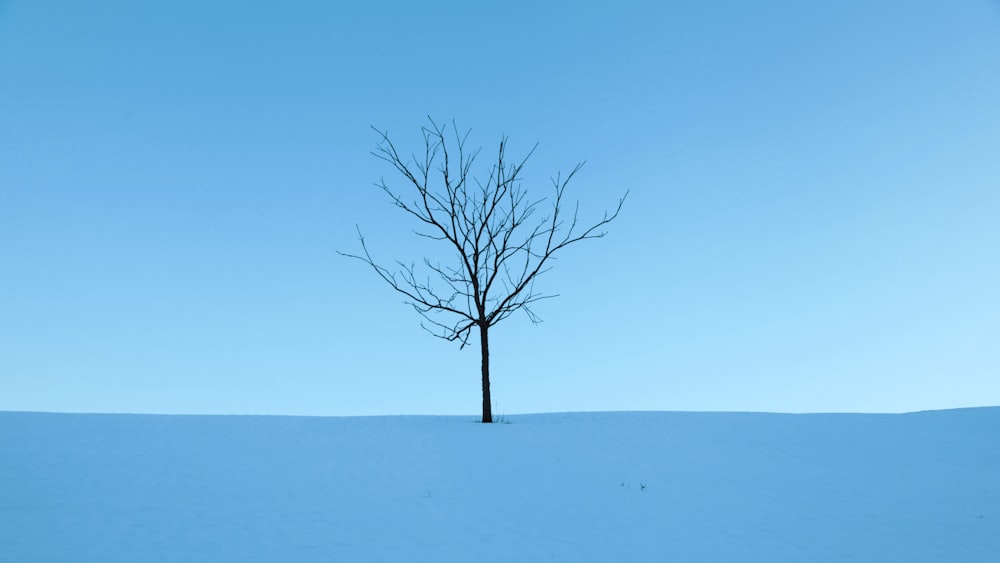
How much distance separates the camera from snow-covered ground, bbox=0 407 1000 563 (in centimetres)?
620

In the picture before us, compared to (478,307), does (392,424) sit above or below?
below

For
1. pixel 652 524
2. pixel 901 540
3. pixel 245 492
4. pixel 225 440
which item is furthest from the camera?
pixel 225 440

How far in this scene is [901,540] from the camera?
21.6ft

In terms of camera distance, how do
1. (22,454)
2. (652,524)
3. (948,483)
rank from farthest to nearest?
(22,454) < (948,483) < (652,524)

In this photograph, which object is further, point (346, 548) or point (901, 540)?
point (901, 540)

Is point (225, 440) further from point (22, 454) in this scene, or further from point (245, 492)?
point (245, 492)

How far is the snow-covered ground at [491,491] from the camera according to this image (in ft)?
20.4

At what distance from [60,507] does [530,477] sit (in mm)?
5498

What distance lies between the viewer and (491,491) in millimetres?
8320

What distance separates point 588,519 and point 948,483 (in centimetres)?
537

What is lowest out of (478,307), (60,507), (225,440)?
(60,507)

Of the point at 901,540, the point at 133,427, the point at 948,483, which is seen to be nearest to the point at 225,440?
the point at 133,427

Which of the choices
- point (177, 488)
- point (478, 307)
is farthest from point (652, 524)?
point (478, 307)

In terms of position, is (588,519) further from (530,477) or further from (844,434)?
(844,434)
